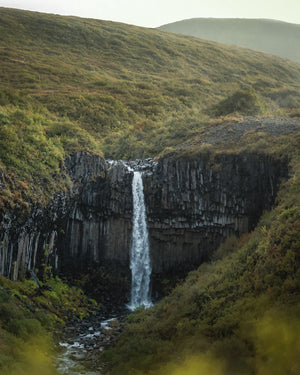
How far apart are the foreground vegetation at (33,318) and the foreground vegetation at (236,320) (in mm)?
2878

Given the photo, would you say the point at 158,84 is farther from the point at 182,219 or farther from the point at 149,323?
the point at 149,323

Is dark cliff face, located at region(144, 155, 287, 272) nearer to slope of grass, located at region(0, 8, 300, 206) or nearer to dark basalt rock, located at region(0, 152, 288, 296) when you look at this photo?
dark basalt rock, located at region(0, 152, 288, 296)

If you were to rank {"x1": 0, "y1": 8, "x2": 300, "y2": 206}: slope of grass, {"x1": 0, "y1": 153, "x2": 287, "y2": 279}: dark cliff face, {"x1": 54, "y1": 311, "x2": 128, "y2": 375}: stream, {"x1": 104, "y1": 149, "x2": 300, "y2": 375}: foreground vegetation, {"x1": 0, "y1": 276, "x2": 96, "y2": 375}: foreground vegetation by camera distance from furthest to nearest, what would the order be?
{"x1": 0, "y1": 8, "x2": 300, "y2": 206}: slope of grass
{"x1": 0, "y1": 153, "x2": 287, "y2": 279}: dark cliff face
{"x1": 54, "y1": 311, "x2": 128, "y2": 375}: stream
{"x1": 0, "y1": 276, "x2": 96, "y2": 375}: foreground vegetation
{"x1": 104, "y1": 149, "x2": 300, "y2": 375}: foreground vegetation

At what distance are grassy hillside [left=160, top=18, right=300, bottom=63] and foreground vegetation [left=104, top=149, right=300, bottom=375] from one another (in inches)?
5921

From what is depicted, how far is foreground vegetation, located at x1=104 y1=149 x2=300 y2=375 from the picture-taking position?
11578 mm

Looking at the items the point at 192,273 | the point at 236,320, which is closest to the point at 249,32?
the point at 192,273

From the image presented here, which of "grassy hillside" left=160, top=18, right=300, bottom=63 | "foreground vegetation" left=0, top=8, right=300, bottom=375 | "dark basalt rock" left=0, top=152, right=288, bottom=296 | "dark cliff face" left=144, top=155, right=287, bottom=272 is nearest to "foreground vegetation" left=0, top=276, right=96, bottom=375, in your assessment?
"foreground vegetation" left=0, top=8, right=300, bottom=375

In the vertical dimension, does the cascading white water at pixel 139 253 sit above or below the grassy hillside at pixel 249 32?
below

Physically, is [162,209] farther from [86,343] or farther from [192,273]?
[86,343]

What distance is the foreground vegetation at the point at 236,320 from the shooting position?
456 inches

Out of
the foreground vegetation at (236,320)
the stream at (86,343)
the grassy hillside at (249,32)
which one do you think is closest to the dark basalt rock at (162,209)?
the foreground vegetation at (236,320)

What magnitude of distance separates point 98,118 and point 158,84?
19.4 m

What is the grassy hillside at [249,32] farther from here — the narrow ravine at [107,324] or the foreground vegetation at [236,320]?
the foreground vegetation at [236,320]

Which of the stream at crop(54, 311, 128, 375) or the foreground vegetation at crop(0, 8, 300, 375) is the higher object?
the foreground vegetation at crop(0, 8, 300, 375)
